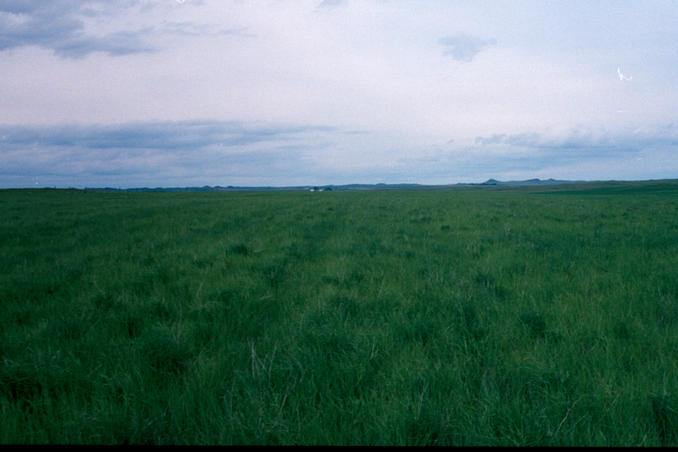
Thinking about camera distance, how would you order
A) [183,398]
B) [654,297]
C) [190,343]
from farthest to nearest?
[654,297] → [190,343] → [183,398]

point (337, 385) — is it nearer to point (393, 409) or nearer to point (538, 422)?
point (393, 409)

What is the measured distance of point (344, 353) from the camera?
2.94 m

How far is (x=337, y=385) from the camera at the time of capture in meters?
2.55

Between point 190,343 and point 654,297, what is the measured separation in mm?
5472

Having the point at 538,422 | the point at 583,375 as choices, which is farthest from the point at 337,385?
the point at 583,375

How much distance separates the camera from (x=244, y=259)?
7.17 metres

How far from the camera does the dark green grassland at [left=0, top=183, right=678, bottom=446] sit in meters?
2.08

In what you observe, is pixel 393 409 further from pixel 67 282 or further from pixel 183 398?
pixel 67 282

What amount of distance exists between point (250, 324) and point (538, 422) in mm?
2735

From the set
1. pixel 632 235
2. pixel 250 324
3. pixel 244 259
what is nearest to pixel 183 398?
pixel 250 324

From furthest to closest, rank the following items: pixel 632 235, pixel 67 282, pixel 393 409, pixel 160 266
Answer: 1. pixel 632 235
2. pixel 160 266
3. pixel 67 282
4. pixel 393 409

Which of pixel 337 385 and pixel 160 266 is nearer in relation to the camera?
pixel 337 385

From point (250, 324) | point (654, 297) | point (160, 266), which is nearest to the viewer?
point (250, 324)

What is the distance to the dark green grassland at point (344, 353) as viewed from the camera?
6.84 feet
